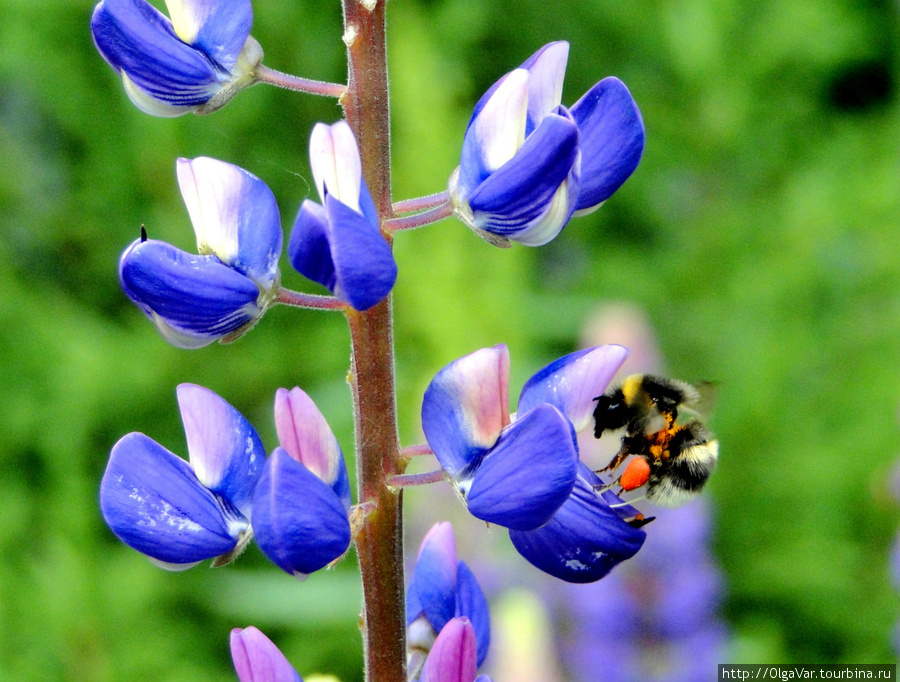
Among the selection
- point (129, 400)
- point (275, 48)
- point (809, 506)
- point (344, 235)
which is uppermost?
point (275, 48)

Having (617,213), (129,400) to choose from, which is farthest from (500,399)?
(617,213)

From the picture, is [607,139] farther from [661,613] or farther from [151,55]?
[661,613]

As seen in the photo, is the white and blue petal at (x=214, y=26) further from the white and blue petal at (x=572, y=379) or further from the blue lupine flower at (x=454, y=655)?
the blue lupine flower at (x=454, y=655)

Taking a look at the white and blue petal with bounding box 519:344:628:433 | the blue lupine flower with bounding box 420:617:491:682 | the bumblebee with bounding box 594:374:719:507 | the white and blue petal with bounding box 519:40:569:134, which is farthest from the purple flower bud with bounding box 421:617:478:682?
the white and blue petal with bounding box 519:40:569:134

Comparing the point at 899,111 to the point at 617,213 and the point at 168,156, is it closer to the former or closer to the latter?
the point at 617,213

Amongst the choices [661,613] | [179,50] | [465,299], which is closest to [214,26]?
[179,50]

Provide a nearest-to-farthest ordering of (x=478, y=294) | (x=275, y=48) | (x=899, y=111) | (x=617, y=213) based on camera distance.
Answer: (x=478, y=294) < (x=275, y=48) < (x=899, y=111) < (x=617, y=213)
